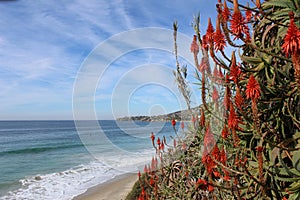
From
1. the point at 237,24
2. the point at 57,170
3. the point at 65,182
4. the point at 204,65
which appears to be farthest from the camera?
the point at 57,170

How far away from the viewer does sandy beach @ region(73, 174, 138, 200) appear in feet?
45.2

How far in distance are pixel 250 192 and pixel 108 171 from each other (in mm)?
20396

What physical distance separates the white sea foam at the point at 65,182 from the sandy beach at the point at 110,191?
55cm

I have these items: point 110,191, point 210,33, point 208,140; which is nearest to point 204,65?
point 210,33

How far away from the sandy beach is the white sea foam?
0.55m

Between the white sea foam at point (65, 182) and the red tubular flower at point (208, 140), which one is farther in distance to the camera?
the white sea foam at point (65, 182)

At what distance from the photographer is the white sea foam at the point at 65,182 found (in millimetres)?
14441

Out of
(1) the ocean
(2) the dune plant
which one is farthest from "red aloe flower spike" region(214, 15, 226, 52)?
(1) the ocean

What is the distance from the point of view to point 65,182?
17.4 meters

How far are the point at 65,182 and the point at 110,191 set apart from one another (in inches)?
161

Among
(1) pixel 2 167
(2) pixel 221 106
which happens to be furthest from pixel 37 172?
(2) pixel 221 106

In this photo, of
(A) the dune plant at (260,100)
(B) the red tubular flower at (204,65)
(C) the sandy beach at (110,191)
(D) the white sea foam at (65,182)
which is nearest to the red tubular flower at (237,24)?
(A) the dune plant at (260,100)

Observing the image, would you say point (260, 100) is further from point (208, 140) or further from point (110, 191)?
point (110, 191)

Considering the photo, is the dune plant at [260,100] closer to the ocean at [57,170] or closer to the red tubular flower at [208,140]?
the red tubular flower at [208,140]
